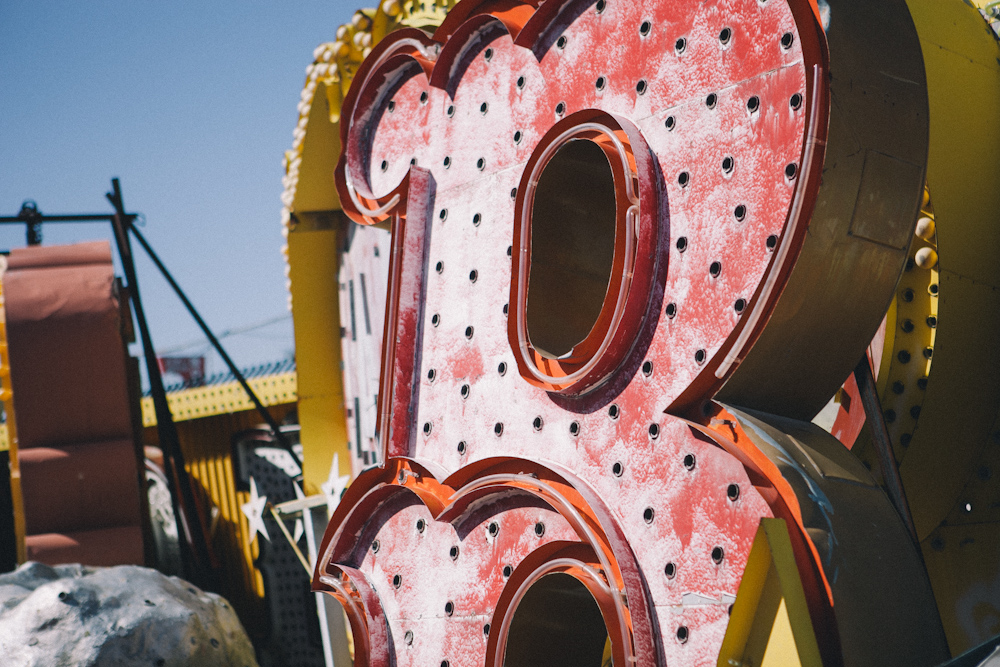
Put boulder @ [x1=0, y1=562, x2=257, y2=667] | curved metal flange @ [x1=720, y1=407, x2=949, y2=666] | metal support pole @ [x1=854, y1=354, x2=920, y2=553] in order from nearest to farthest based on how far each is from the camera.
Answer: curved metal flange @ [x1=720, y1=407, x2=949, y2=666] → metal support pole @ [x1=854, y1=354, x2=920, y2=553] → boulder @ [x1=0, y1=562, x2=257, y2=667]

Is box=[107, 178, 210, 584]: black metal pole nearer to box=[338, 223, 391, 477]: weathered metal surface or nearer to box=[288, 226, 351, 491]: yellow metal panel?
box=[288, 226, 351, 491]: yellow metal panel

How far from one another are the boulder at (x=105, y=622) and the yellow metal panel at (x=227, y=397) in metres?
3.49

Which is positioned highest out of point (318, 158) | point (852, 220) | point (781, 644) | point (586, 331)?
point (318, 158)

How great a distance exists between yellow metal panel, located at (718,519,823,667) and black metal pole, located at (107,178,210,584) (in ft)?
27.4

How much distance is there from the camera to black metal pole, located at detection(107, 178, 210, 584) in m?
10.6

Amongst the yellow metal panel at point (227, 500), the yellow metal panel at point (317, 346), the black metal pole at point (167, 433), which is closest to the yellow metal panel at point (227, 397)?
the yellow metal panel at point (227, 500)

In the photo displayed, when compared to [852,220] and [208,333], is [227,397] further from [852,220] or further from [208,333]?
[852,220]

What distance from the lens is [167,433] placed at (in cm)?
1083

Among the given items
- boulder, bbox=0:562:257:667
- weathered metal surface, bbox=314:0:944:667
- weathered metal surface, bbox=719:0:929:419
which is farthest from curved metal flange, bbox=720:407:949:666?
boulder, bbox=0:562:257:667

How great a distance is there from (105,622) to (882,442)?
19.3ft

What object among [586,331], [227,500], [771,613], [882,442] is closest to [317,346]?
[227,500]

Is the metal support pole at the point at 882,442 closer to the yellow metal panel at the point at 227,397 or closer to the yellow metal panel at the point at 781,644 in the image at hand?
the yellow metal panel at the point at 781,644

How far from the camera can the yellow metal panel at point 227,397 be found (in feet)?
37.7

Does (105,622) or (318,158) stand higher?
(318,158)
